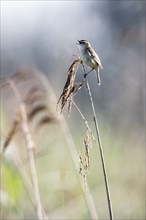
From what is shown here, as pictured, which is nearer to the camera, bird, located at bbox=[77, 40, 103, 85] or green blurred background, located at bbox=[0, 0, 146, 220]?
bird, located at bbox=[77, 40, 103, 85]

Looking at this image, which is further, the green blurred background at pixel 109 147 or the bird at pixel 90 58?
the green blurred background at pixel 109 147

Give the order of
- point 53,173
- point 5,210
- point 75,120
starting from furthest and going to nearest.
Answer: point 75,120 → point 53,173 → point 5,210

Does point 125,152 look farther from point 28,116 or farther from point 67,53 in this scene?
point 28,116

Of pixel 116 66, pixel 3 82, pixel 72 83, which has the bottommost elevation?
pixel 72 83

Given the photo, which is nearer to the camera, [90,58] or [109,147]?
[90,58]

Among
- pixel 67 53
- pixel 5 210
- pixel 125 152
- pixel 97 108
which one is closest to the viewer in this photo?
pixel 5 210

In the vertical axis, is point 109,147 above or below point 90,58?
above

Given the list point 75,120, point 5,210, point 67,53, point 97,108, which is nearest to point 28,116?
point 5,210

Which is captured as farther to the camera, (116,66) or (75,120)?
(116,66)

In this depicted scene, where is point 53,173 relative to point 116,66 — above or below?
below
